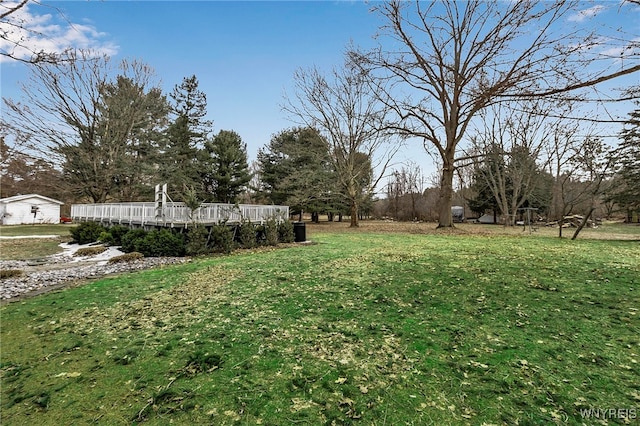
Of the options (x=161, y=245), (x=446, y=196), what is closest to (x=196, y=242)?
(x=161, y=245)

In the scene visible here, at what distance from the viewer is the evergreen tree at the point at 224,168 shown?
23531 millimetres

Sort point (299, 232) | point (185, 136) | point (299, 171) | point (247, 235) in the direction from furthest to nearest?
point (185, 136) → point (299, 171) → point (299, 232) → point (247, 235)

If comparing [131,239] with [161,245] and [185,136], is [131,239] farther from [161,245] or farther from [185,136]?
[185,136]

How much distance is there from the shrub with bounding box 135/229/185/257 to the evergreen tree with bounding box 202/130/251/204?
48.0ft

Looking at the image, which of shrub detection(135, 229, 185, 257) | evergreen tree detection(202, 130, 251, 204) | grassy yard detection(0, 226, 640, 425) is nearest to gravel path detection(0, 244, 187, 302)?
shrub detection(135, 229, 185, 257)

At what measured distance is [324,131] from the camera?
20.8 meters

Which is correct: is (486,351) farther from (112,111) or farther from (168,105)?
(168,105)

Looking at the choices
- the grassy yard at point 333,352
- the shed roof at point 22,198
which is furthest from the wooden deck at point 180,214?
the shed roof at point 22,198

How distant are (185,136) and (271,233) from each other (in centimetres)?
1930

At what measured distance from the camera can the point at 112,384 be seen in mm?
2131

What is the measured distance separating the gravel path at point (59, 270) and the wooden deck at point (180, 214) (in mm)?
1595

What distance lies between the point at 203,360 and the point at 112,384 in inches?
24.3

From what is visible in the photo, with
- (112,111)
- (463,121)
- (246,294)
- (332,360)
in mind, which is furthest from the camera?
(112,111)

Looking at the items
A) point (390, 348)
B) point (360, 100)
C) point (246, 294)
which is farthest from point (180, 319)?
point (360, 100)
